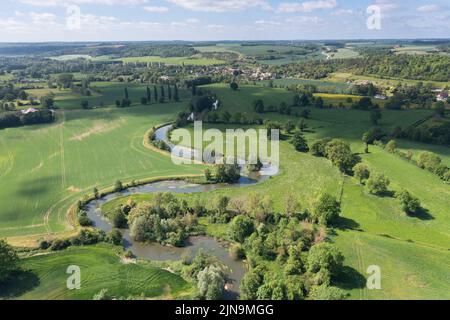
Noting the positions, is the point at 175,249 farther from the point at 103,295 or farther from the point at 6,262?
the point at 6,262

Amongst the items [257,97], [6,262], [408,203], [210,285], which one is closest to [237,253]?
[210,285]

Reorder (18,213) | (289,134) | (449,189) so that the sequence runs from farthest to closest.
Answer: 1. (289,134)
2. (449,189)
3. (18,213)

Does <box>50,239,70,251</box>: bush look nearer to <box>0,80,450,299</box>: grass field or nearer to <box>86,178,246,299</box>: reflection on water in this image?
<box>0,80,450,299</box>: grass field

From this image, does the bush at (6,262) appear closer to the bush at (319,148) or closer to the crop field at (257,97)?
the bush at (319,148)

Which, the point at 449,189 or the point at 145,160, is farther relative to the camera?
the point at 145,160

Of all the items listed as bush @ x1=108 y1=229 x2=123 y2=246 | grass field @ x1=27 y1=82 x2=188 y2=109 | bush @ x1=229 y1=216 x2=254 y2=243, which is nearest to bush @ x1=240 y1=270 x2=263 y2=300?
bush @ x1=229 y1=216 x2=254 y2=243
